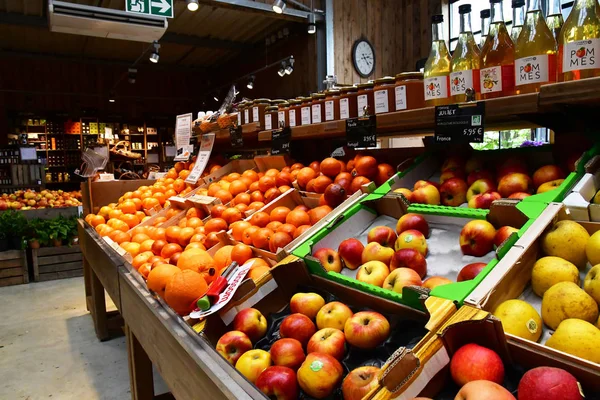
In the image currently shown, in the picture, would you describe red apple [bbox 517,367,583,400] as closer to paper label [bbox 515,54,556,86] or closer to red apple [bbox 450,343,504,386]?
red apple [bbox 450,343,504,386]

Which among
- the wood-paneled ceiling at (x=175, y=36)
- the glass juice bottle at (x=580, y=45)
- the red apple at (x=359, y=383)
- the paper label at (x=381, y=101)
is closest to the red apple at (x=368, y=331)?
the red apple at (x=359, y=383)

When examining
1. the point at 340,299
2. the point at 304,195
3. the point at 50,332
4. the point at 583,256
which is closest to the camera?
the point at 583,256

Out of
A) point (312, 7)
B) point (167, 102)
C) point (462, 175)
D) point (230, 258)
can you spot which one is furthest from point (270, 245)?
point (167, 102)

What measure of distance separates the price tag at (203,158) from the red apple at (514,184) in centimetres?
234

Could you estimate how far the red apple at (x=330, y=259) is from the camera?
4.91 ft

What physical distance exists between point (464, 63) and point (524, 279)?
3.11 ft

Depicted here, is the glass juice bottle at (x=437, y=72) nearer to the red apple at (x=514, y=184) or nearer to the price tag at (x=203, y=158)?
the red apple at (x=514, y=184)

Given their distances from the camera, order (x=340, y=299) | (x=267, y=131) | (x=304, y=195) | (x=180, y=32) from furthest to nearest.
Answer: (x=180, y=32)
(x=267, y=131)
(x=304, y=195)
(x=340, y=299)

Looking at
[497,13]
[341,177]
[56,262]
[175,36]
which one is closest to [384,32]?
[175,36]

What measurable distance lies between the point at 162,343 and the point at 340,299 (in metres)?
0.62

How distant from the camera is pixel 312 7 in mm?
7570

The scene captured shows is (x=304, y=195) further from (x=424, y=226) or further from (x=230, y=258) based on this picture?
(x=424, y=226)

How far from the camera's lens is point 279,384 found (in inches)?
42.3

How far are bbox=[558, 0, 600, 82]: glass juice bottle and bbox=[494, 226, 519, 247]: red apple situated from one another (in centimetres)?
43
